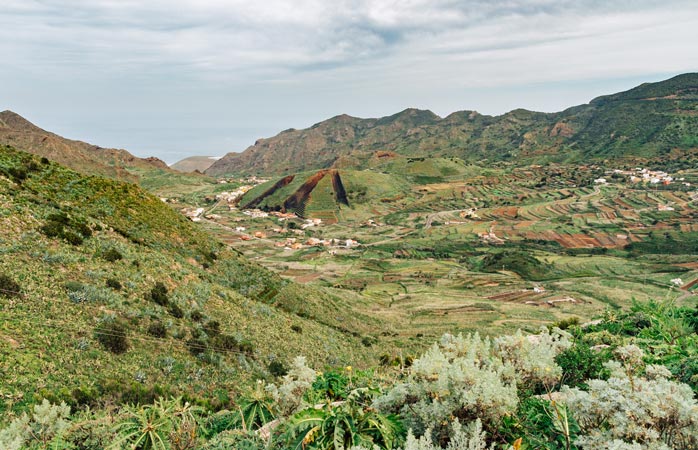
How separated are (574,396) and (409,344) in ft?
128

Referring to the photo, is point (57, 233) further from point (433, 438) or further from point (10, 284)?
point (433, 438)

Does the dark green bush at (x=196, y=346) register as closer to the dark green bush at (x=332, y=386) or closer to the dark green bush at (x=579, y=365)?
the dark green bush at (x=332, y=386)

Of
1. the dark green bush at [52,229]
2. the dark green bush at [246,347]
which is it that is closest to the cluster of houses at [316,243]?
the dark green bush at [52,229]

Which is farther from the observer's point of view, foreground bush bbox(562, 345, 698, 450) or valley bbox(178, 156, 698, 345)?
valley bbox(178, 156, 698, 345)

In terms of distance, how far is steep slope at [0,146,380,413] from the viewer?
1884 centimetres

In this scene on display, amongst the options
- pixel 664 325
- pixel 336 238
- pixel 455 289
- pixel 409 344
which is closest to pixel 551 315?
pixel 455 289

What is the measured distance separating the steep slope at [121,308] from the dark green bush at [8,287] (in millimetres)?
81

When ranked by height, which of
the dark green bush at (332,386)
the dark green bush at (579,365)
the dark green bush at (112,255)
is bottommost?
the dark green bush at (332,386)

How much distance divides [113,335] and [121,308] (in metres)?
3.69

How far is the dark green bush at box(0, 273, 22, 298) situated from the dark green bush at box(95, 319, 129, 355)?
481 cm

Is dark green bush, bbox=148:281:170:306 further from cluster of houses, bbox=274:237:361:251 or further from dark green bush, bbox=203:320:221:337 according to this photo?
cluster of houses, bbox=274:237:361:251

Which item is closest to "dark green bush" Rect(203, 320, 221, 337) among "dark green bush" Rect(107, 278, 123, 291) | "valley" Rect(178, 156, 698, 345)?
"dark green bush" Rect(107, 278, 123, 291)

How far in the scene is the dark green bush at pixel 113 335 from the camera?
849 inches

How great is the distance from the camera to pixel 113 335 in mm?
22203
